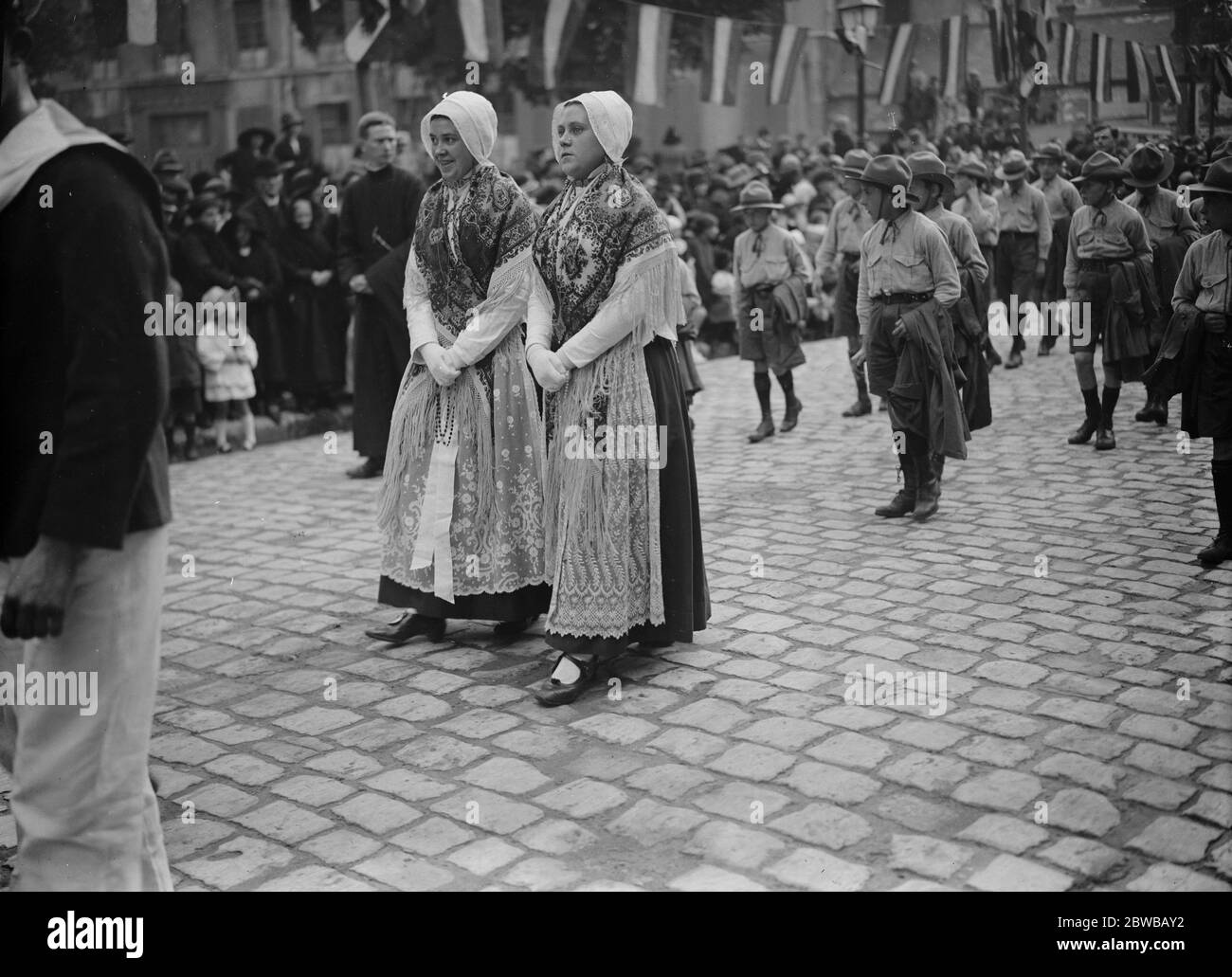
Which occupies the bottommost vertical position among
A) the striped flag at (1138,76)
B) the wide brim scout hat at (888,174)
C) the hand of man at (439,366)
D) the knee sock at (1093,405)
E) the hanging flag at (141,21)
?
the knee sock at (1093,405)

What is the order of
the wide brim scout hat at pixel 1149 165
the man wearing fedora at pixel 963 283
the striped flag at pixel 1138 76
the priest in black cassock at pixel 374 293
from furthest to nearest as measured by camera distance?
the priest in black cassock at pixel 374 293, the wide brim scout hat at pixel 1149 165, the man wearing fedora at pixel 963 283, the striped flag at pixel 1138 76

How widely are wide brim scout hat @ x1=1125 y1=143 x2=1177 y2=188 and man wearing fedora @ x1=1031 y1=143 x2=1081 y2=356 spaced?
4263mm

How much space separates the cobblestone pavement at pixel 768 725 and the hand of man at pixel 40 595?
131cm

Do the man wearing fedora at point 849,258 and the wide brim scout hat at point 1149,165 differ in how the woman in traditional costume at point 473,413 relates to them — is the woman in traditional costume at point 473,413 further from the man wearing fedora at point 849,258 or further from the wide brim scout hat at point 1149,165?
the man wearing fedora at point 849,258

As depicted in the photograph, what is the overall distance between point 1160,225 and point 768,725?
6130mm

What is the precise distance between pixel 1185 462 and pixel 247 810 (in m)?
6.85

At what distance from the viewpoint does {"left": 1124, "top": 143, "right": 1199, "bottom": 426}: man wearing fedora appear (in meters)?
8.91

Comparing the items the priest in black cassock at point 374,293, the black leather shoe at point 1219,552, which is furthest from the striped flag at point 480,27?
the black leather shoe at point 1219,552

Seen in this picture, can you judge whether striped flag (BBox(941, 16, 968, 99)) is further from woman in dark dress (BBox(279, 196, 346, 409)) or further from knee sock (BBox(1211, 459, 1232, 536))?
knee sock (BBox(1211, 459, 1232, 536))

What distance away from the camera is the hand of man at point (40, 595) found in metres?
2.67

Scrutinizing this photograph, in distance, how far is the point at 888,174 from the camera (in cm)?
793

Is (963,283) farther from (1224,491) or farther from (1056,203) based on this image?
(1056,203)
